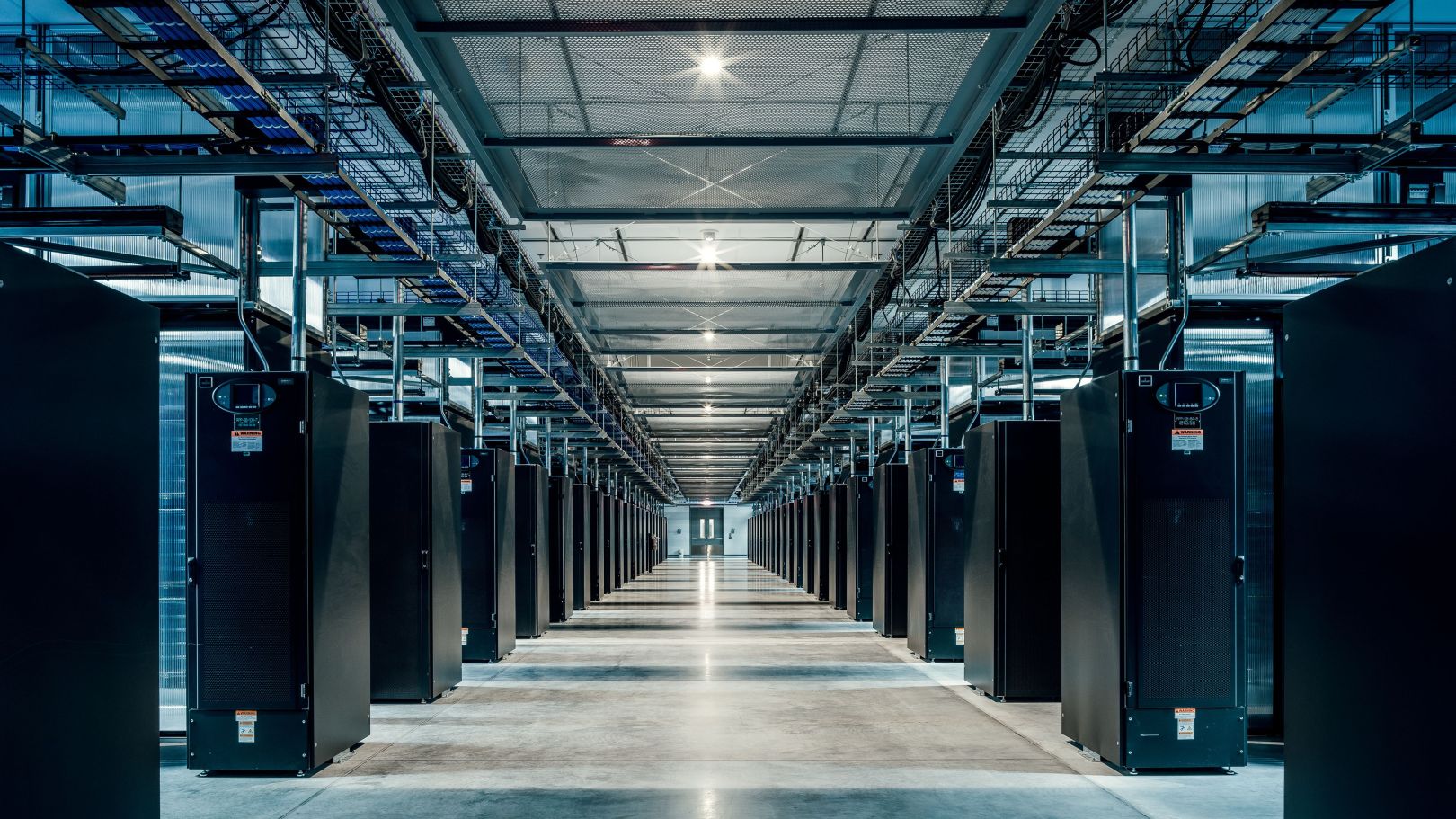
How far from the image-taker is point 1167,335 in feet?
29.8

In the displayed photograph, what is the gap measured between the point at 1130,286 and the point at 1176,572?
1909mm

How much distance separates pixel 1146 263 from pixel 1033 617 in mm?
3547

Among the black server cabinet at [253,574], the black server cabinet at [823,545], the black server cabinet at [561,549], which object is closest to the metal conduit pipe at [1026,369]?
the black server cabinet at [253,574]

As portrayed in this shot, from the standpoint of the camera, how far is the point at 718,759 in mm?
7918

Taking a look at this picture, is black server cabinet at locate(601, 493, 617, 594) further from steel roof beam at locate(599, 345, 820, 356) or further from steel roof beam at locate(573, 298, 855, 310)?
steel roof beam at locate(573, 298, 855, 310)

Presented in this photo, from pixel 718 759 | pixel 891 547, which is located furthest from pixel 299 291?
pixel 891 547

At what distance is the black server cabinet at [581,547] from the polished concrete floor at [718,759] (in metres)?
7.69

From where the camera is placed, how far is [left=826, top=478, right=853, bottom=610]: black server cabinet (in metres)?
21.1

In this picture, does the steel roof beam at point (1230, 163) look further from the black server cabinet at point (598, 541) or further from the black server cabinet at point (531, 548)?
the black server cabinet at point (598, 541)

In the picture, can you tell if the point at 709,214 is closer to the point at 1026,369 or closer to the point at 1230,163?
the point at 1026,369

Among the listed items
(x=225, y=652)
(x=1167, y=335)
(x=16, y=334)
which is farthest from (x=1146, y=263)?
(x=16, y=334)

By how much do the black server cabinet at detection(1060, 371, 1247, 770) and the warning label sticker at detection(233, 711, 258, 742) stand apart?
530 cm

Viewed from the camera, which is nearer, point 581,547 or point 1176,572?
point 1176,572

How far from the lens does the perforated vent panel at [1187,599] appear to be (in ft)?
23.9
